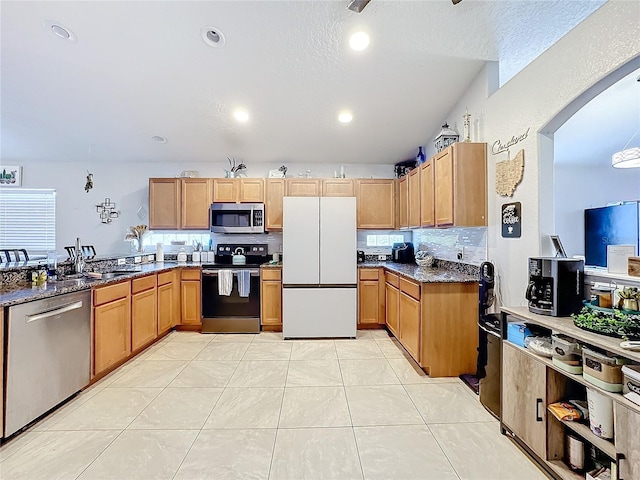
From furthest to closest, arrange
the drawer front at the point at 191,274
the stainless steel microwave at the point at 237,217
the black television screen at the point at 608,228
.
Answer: the stainless steel microwave at the point at 237,217
the drawer front at the point at 191,274
the black television screen at the point at 608,228

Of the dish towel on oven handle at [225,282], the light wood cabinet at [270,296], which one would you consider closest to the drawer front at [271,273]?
the light wood cabinet at [270,296]

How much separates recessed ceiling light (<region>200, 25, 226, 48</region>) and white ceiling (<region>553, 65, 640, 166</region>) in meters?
3.24

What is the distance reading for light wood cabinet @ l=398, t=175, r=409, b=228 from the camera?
162 inches

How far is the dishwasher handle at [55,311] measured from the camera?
6.39ft

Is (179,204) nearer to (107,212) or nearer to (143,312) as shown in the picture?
(107,212)

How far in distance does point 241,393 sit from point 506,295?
7.79 ft

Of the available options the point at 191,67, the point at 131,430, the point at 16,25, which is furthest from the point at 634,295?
the point at 16,25

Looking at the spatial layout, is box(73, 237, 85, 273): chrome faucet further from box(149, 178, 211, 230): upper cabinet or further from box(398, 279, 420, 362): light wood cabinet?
box(398, 279, 420, 362): light wood cabinet

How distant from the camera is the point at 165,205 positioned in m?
4.39

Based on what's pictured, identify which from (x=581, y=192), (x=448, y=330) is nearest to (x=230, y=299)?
(x=448, y=330)

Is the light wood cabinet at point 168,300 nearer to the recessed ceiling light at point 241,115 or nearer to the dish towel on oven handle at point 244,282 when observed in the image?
the dish towel on oven handle at point 244,282

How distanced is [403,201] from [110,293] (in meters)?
3.67

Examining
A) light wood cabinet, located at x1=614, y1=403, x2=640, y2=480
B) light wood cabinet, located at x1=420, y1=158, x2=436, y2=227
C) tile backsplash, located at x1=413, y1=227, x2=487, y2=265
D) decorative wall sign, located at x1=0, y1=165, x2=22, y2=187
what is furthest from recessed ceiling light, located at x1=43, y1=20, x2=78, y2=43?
light wood cabinet, located at x1=614, y1=403, x2=640, y2=480

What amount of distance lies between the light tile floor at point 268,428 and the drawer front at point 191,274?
1.24m
